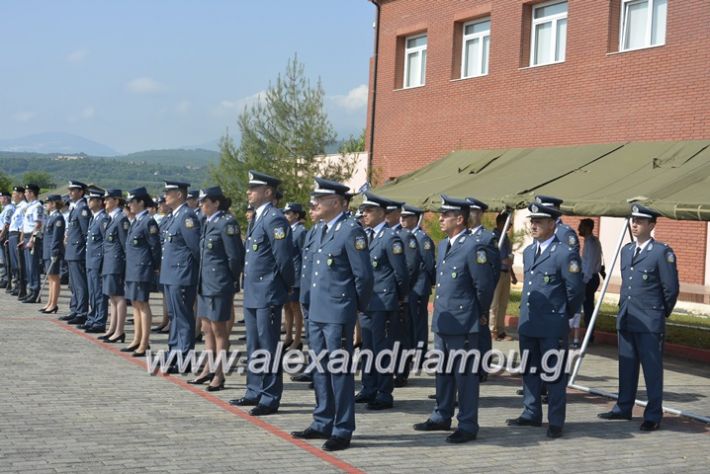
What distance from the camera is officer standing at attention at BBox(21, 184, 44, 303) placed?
53.2 ft

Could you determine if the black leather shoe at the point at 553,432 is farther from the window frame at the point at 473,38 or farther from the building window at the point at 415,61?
the building window at the point at 415,61

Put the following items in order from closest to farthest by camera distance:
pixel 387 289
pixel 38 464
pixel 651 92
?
pixel 38 464 → pixel 387 289 → pixel 651 92

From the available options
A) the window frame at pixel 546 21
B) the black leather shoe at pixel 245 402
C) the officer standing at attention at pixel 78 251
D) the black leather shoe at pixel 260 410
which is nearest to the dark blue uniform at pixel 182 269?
the black leather shoe at pixel 245 402

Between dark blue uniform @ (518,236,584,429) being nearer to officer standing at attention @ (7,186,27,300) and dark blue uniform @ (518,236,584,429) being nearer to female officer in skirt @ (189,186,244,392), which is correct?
female officer in skirt @ (189,186,244,392)

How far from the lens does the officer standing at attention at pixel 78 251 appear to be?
13.6 meters

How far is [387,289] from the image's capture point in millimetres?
9344

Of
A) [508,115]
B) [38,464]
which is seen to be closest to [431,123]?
[508,115]

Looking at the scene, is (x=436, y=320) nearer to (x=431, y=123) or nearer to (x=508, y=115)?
(x=508, y=115)

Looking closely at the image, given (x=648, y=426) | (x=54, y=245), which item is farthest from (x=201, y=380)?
(x=54, y=245)

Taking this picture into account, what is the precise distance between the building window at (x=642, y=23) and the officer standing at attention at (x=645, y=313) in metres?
9.25

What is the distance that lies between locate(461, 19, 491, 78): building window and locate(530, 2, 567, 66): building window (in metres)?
1.31

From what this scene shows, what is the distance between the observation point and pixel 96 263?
41.4 feet

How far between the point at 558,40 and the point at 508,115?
1.88m

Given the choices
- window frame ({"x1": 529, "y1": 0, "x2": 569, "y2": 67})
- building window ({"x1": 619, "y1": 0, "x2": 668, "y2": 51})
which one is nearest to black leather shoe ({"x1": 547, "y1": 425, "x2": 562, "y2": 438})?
building window ({"x1": 619, "y1": 0, "x2": 668, "y2": 51})
